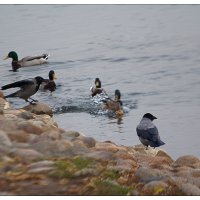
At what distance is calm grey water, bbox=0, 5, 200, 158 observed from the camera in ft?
50.0

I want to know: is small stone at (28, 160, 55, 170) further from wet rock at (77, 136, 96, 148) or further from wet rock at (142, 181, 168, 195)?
wet rock at (77, 136, 96, 148)

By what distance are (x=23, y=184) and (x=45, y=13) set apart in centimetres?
2545

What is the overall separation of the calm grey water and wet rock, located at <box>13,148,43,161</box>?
17.4ft

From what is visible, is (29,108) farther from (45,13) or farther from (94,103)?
(45,13)

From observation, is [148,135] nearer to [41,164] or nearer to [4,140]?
[4,140]

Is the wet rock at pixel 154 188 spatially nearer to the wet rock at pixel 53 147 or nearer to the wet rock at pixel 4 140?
the wet rock at pixel 53 147

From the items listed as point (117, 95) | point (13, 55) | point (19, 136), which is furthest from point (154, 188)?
point (13, 55)

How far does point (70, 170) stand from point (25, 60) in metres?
17.8

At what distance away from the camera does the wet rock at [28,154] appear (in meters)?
7.32

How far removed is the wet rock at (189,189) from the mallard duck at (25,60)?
17.3 metres

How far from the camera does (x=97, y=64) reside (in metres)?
23.1

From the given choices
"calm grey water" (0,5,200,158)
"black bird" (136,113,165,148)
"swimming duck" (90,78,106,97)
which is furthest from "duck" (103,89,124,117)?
"black bird" (136,113,165,148)

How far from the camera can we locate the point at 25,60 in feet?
80.2

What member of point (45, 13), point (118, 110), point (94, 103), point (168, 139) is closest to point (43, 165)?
point (168, 139)
